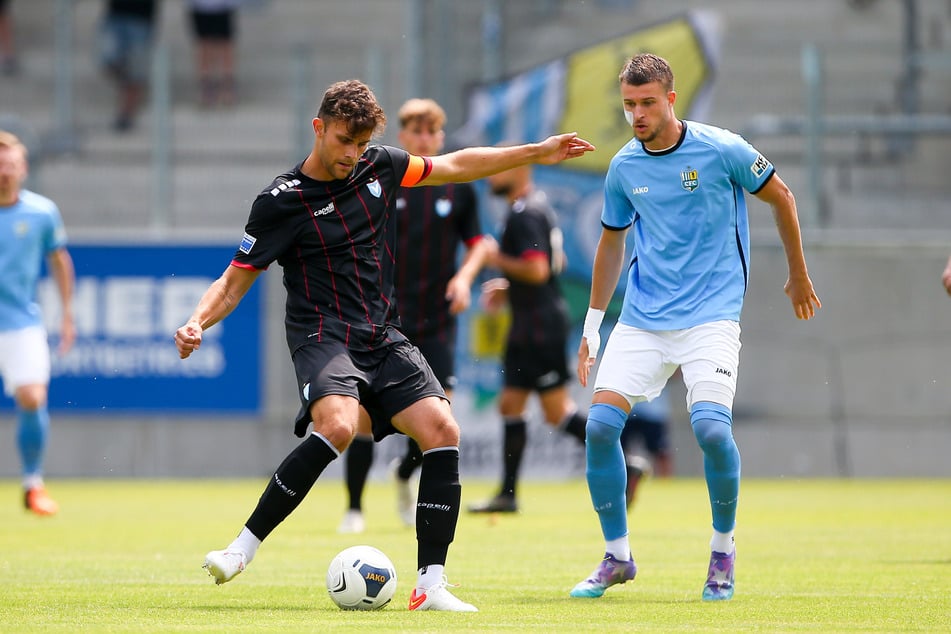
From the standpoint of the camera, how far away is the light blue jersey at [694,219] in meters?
7.01

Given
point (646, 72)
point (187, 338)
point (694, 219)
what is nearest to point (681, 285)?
point (694, 219)

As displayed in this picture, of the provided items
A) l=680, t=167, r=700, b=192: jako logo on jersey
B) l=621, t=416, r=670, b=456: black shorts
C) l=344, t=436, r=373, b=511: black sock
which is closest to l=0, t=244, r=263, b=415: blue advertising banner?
l=621, t=416, r=670, b=456: black shorts

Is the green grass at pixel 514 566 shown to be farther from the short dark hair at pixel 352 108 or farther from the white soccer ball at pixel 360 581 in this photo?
the short dark hair at pixel 352 108

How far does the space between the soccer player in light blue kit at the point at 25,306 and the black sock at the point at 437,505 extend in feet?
20.2

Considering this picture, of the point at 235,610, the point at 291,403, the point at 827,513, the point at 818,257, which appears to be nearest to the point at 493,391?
the point at 291,403

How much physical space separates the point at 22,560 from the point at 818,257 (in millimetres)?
10126

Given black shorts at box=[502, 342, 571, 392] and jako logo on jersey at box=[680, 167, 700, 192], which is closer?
jako logo on jersey at box=[680, 167, 700, 192]

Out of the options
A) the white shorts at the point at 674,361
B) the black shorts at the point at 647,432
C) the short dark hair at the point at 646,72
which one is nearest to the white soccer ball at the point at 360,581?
the white shorts at the point at 674,361

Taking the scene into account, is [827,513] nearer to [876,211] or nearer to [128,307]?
[876,211]

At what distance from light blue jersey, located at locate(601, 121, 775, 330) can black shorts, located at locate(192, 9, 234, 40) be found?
13017mm

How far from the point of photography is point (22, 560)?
337 inches

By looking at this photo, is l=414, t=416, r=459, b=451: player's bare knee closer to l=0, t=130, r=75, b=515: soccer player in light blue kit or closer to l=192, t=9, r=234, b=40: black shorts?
l=0, t=130, r=75, b=515: soccer player in light blue kit

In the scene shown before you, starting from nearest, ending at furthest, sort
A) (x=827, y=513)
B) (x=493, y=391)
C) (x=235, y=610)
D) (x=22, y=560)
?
(x=235, y=610) < (x=22, y=560) < (x=827, y=513) < (x=493, y=391)

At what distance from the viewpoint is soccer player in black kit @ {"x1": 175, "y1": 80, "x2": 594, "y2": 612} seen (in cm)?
651
